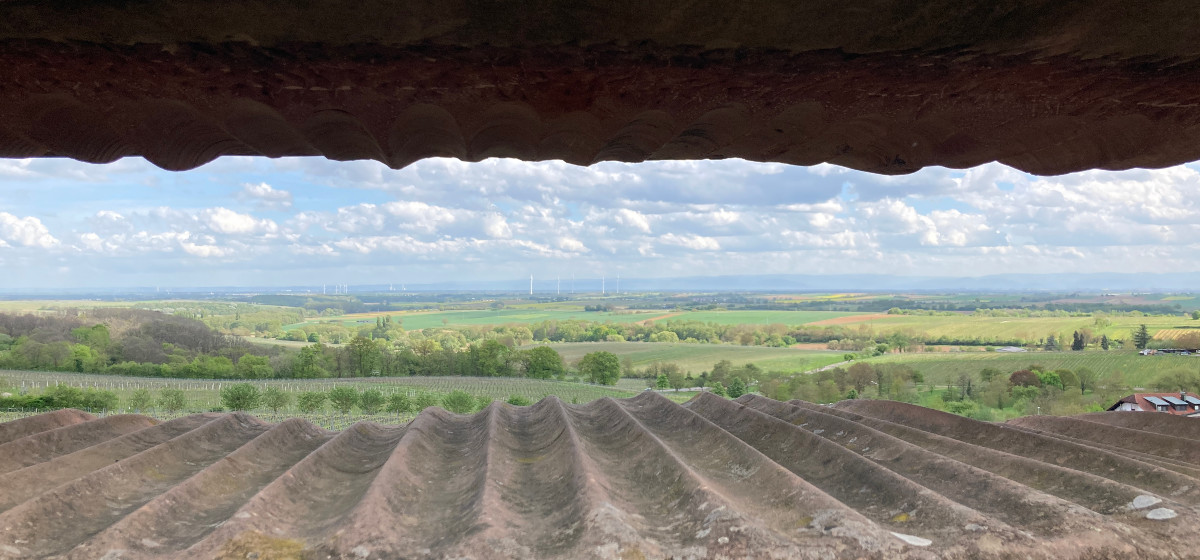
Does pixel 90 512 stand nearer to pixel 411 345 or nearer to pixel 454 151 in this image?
pixel 454 151

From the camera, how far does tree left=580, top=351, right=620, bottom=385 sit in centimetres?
1212

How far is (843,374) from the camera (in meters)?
9.84

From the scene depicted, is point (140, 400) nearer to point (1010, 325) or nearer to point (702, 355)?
point (702, 355)

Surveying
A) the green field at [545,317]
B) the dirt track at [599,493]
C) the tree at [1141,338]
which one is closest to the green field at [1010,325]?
the tree at [1141,338]

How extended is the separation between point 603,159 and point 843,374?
851 centimetres

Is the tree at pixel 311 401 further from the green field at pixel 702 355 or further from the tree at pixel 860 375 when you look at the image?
the tree at pixel 860 375

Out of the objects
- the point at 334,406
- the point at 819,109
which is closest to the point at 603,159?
the point at 819,109

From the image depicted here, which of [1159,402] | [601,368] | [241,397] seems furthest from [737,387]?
[241,397]

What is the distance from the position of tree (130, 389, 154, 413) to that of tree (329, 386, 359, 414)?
3.75 metres

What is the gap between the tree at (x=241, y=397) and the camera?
1095cm

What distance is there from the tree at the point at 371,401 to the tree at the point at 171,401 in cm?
348

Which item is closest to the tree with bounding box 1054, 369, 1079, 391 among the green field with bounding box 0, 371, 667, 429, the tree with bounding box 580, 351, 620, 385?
the green field with bounding box 0, 371, 667, 429

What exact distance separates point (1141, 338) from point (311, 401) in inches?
536

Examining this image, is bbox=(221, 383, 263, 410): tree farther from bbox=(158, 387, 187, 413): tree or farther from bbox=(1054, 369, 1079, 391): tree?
bbox=(1054, 369, 1079, 391): tree
